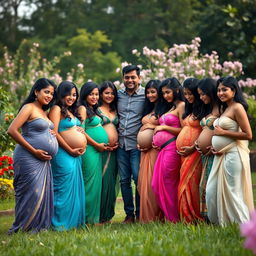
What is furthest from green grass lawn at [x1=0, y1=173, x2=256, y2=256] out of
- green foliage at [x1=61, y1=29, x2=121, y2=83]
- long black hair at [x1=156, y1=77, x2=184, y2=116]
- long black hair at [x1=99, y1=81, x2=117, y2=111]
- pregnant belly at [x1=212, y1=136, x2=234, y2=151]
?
green foliage at [x1=61, y1=29, x2=121, y2=83]

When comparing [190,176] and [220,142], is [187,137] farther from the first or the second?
[220,142]

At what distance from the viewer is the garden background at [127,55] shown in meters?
5.75

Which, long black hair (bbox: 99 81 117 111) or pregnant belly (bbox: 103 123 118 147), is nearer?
pregnant belly (bbox: 103 123 118 147)

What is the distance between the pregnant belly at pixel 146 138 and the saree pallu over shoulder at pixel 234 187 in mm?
1314

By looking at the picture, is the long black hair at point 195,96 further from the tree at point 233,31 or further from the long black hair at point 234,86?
the tree at point 233,31

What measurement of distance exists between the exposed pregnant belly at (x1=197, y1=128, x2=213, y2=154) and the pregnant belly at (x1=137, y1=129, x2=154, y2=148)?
88 centimetres

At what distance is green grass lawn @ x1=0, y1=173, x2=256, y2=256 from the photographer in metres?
5.18

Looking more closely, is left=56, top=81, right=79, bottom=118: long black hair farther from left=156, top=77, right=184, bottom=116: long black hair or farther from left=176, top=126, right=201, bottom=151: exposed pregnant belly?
left=176, top=126, right=201, bottom=151: exposed pregnant belly

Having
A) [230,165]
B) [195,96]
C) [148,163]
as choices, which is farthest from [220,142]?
[148,163]

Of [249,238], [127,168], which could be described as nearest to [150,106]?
[127,168]

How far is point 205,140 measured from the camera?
748 cm

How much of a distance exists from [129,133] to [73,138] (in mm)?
900

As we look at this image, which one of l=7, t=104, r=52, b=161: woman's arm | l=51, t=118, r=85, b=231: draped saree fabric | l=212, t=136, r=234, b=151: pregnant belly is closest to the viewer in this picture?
l=212, t=136, r=234, b=151: pregnant belly

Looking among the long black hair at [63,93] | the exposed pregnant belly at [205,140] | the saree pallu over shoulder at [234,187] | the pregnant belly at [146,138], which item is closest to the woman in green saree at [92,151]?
the long black hair at [63,93]
